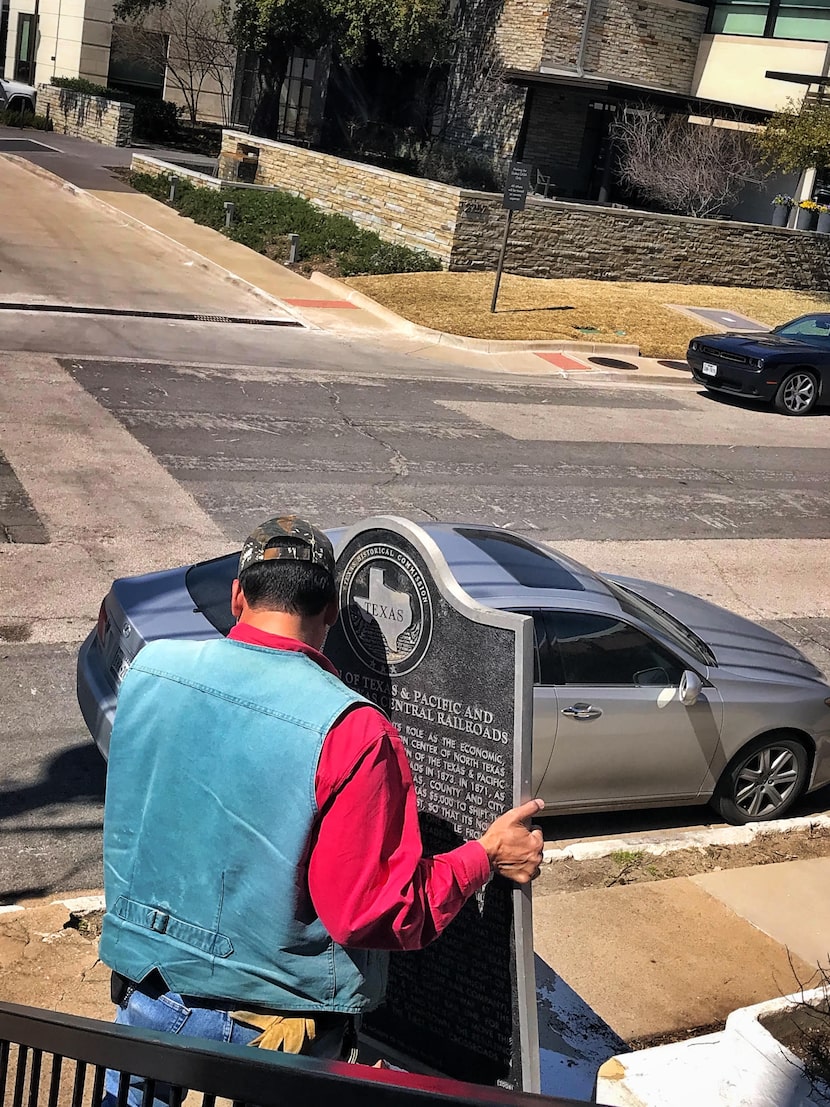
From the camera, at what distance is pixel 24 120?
46.4 meters

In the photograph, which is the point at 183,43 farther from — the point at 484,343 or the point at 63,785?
the point at 63,785

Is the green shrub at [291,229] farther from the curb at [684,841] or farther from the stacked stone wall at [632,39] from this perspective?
the curb at [684,841]

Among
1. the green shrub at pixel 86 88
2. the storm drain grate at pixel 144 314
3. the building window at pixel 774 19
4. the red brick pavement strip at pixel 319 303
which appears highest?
the building window at pixel 774 19

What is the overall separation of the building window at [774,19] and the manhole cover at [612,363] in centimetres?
1814

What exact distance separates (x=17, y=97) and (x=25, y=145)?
11130mm

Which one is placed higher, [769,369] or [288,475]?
[769,369]

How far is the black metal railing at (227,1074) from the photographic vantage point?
2.07 m

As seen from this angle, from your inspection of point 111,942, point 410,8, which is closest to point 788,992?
point 111,942

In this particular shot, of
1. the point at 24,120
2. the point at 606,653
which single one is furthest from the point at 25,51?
the point at 606,653

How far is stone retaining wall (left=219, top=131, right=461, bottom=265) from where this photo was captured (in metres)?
26.0

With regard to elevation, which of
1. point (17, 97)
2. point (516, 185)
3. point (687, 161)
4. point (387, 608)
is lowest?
point (387, 608)

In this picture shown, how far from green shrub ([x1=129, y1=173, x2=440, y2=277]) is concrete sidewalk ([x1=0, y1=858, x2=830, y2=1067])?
2035 centimetres

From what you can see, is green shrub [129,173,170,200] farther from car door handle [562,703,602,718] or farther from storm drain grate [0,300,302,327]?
car door handle [562,703,602,718]

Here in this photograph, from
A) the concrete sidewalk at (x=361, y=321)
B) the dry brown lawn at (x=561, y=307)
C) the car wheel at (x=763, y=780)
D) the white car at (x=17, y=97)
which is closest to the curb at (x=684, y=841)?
the car wheel at (x=763, y=780)
